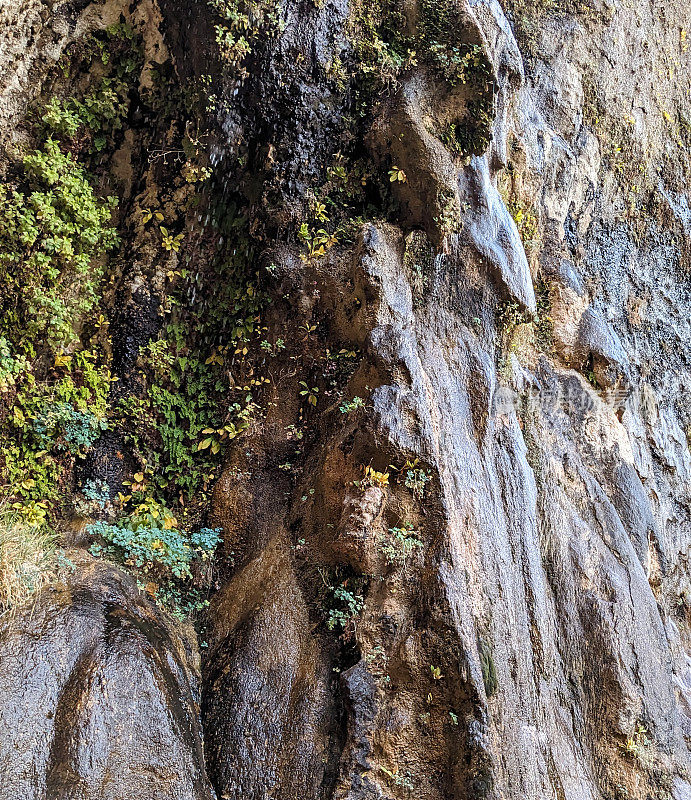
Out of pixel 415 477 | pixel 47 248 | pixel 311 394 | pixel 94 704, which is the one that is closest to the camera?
pixel 94 704

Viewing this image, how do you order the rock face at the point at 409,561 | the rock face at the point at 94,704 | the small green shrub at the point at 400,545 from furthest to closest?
the small green shrub at the point at 400,545, the rock face at the point at 409,561, the rock face at the point at 94,704

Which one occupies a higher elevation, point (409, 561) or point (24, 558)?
point (409, 561)

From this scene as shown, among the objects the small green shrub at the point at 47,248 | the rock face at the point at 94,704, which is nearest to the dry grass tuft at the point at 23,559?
the rock face at the point at 94,704

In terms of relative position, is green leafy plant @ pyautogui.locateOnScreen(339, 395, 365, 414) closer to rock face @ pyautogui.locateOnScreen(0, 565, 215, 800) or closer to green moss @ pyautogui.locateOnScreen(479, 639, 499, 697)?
green moss @ pyautogui.locateOnScreen(479, 639, 499, 697)

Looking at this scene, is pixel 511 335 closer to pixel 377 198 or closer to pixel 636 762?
pixel 377 198

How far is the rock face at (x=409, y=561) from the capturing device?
14.6ft

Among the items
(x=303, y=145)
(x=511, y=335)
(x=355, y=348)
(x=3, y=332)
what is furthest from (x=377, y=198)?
(x=3, y=332)

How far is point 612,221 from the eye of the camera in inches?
395

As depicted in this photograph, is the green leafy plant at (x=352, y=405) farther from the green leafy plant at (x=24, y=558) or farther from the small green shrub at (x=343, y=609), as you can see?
the green leafy plant at (x=24, y=558)

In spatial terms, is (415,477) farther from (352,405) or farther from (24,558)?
(24,558)

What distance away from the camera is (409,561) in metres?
4.80

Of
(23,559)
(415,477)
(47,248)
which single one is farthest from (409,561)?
(47,248)

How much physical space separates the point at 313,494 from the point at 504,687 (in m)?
2.09

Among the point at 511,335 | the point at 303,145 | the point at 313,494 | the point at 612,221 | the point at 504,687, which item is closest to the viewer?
the point at 504,687
